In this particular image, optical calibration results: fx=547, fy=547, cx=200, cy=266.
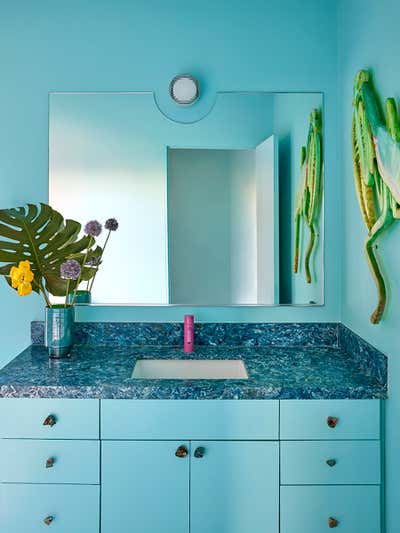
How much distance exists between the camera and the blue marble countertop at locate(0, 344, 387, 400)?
1660 millimetres

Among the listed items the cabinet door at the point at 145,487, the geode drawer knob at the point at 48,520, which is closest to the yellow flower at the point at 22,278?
the cabinet door at the point at 145,487

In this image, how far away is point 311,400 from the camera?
Result: 5.47ft

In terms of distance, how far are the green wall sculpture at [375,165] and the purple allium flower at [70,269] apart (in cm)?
99

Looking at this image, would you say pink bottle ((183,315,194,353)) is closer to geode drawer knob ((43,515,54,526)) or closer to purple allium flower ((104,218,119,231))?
purple allium flower ((104,218,119,231))

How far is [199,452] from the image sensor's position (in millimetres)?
1661

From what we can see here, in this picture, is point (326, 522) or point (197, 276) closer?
point (326, 522)

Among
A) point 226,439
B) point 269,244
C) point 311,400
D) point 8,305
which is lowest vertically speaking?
point 226,439

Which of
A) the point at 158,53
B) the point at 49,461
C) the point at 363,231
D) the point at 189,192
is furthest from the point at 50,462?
the point at 158,53

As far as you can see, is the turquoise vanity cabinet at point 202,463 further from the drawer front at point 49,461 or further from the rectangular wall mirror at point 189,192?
the rectangular wall mirror at point 189,192

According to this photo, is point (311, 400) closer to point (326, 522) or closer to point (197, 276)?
point (326, 522)

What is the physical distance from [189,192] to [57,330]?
29.3 inches

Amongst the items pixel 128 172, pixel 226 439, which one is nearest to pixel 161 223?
pixel 128 172

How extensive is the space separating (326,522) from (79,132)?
1.69 metres

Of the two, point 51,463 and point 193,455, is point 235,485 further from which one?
point 51,463
